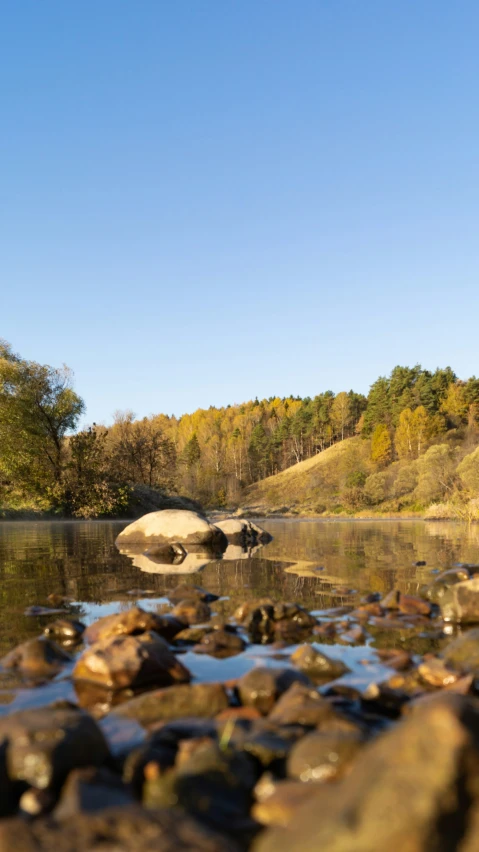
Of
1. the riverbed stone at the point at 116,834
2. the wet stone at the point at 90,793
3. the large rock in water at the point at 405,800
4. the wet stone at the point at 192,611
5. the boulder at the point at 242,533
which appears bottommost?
the boulder at the point at 242,533

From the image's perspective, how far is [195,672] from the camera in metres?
5.09

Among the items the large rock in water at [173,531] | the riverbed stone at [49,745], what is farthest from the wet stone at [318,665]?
the large rock in water at [173,531]

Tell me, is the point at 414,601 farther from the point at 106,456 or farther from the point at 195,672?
the point at 106,456

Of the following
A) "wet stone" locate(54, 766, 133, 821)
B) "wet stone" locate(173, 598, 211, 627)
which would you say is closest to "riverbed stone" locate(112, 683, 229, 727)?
"wet stone" locate(54, 766, 133, 821)

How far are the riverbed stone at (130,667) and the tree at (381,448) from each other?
299ft

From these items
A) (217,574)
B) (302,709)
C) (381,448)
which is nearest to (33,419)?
(217,574)

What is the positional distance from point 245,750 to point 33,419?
4001 cm

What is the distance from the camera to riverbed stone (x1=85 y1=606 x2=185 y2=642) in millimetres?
6035

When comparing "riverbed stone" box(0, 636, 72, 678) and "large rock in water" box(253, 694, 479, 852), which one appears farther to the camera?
"riverbed stone" box(0, 636, 72, 678)

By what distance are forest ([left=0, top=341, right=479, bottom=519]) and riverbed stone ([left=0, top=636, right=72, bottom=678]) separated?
98.0 ft

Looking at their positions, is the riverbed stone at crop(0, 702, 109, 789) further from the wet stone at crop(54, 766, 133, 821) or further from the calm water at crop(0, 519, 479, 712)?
the calm water at crop(0, 519, 479, 712)

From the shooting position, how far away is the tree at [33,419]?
129 ft

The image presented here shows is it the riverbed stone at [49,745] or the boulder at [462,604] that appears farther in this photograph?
the boulder at [462,604]

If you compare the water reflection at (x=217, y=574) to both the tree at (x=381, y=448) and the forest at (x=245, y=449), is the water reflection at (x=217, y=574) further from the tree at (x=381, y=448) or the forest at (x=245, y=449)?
the tree at (x=381, y=448)
